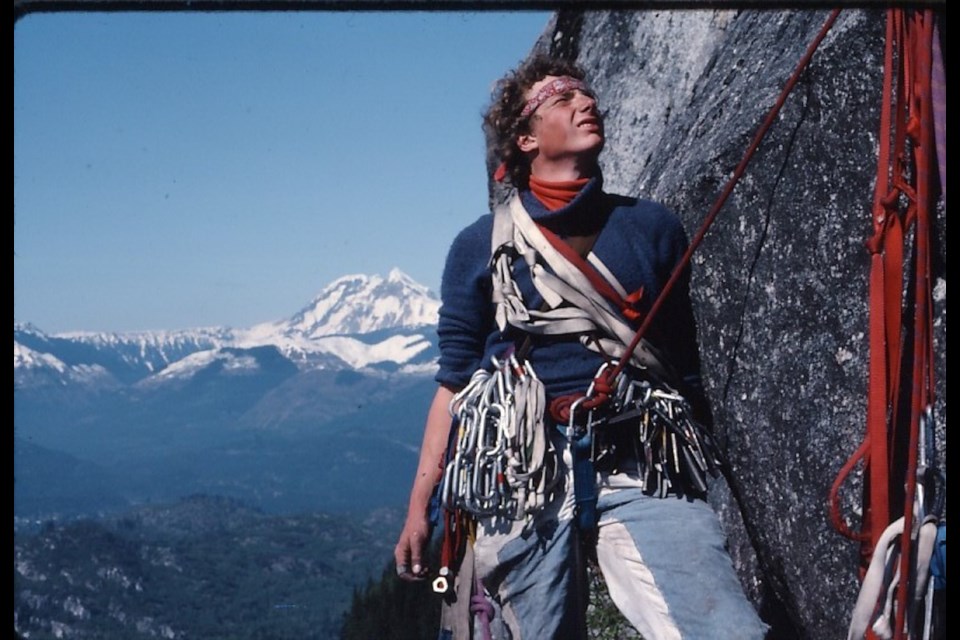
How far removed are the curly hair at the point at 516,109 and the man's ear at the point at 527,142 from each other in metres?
0.02

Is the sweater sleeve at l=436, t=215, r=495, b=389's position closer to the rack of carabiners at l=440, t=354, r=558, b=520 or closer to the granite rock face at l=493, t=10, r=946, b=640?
the rack of carabiners at l=440, t=354, r=558, b=520

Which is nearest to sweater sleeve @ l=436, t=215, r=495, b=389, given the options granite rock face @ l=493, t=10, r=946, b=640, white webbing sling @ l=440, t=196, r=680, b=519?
white webbing sling @ l=440, t=196, r=680, b=519

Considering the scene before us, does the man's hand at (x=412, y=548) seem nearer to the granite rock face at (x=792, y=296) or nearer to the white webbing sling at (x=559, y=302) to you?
the white webbing sling at (x=559, y=302)

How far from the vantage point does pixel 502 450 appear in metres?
4.27

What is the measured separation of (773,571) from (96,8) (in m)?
4.00

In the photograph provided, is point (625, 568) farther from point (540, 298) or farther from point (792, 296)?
point (792, 296)

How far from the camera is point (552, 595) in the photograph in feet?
14.0

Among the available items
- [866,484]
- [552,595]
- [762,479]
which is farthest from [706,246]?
[552,595]

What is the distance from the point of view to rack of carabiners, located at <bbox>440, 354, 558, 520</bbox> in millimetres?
4227

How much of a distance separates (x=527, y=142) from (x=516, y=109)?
16 cm

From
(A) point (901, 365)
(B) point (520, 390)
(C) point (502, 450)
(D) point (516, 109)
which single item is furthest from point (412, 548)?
(A) point (901, 365)

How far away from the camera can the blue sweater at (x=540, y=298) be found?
4414 millimetres

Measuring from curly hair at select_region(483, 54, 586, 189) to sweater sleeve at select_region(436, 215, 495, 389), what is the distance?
13.3 inches
